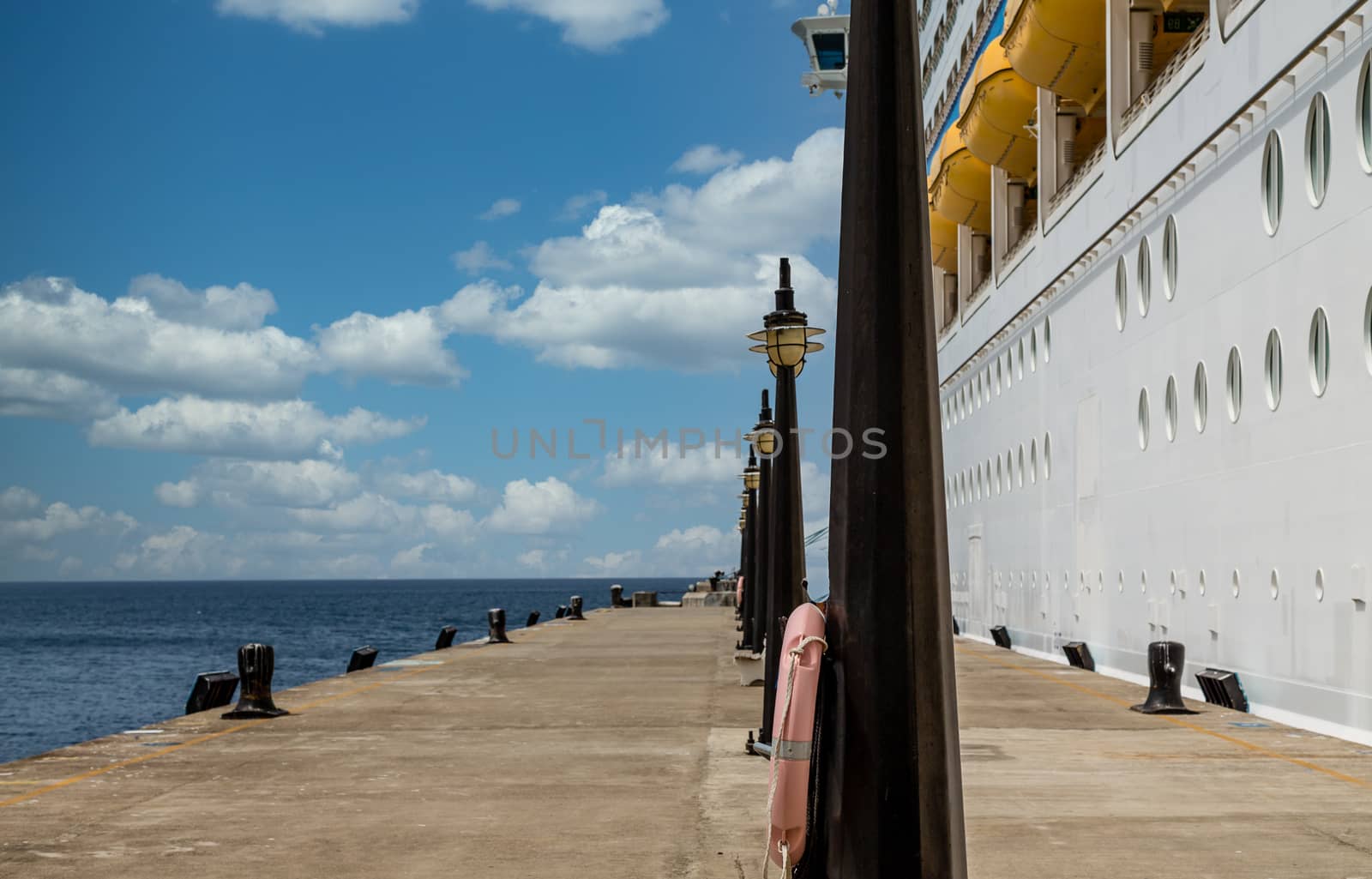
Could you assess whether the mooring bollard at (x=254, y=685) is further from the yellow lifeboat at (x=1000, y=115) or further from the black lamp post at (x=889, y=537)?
the yellow lifeboat at (x=1000, y=115)

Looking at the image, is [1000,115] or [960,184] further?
[960,184]

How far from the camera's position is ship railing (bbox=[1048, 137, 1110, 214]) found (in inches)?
1001

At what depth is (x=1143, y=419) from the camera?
22188 millimetres

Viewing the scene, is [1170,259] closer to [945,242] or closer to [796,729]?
[796,729]

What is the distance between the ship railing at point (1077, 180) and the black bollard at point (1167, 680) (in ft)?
37.0

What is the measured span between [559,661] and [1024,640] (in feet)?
38.9

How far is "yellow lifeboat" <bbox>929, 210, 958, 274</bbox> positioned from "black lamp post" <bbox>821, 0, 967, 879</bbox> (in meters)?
40.4

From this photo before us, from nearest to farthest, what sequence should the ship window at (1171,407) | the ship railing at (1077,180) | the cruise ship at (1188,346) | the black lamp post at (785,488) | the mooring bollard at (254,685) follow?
the black lamp post at (785,488) → the cruise ship at (1188,346) → the mooring bollard at (254,685) → the ship window at (1171,407) → the ship railing at (1077,180)

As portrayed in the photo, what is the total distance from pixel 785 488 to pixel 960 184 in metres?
30.4

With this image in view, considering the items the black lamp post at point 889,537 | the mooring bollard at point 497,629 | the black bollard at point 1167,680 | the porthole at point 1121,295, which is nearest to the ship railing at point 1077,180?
the porthole at point 1121,295

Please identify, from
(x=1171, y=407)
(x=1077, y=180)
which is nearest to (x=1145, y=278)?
(x=1171, y=407)

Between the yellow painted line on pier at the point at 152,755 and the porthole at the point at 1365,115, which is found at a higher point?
the porthole at the point at 1365,115

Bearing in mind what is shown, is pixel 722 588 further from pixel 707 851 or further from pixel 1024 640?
pixel 707 851

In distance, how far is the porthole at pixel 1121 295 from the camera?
2311 centimetres
